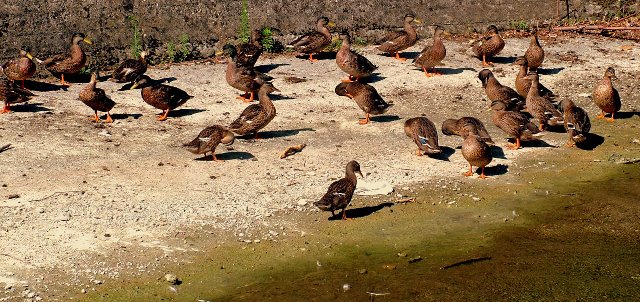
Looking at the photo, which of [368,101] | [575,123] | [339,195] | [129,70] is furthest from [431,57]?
[339,195]

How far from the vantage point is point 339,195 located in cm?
1462

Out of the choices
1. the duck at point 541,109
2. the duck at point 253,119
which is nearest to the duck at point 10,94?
the duck at point 253,119

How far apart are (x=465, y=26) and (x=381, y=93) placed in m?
5.47

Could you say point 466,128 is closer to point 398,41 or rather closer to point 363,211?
point 363,211

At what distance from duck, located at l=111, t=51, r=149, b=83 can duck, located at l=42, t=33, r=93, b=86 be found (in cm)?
73

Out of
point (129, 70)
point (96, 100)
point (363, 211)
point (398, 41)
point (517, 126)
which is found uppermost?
point (517, 126)

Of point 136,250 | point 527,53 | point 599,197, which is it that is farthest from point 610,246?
point 527,53

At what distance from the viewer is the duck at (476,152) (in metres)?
16.3

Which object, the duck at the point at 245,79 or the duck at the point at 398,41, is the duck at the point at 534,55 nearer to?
the duck at the point at 398,41

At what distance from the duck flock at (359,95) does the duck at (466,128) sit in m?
0.02

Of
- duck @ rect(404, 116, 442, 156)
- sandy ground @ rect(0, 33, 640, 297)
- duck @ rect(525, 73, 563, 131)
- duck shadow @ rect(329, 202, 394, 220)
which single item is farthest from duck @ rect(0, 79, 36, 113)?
duck @ rect(525, 73, 563, 131)

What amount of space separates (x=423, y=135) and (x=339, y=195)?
11.4ft

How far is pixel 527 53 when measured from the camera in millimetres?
22594

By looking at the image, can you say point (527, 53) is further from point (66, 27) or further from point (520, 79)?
point (66, 27)
